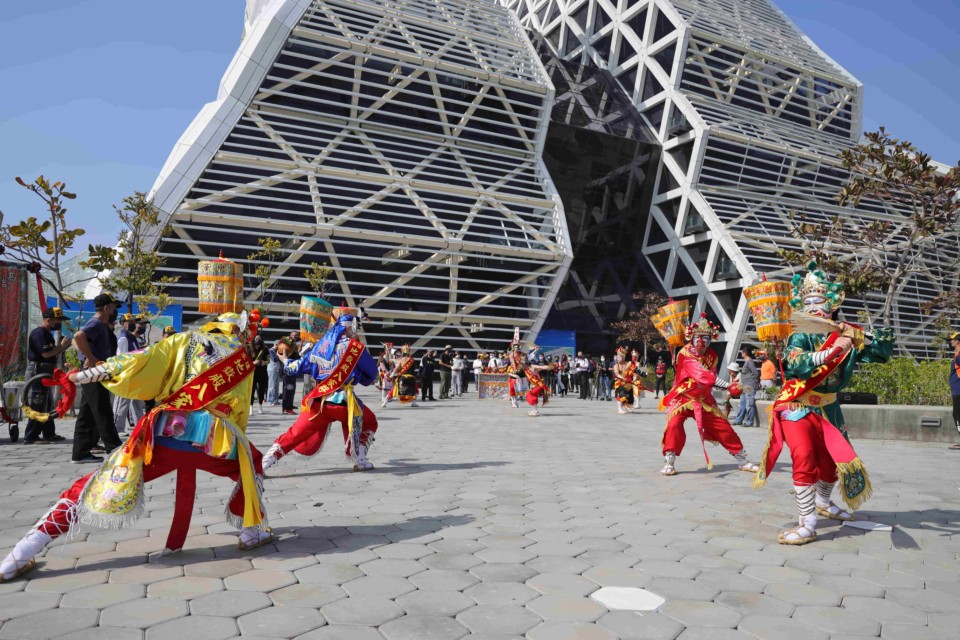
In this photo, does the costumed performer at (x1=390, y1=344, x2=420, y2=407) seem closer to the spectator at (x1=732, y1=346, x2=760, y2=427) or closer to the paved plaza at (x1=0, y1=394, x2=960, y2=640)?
the spectator at (x1=732, y1=346, x2=760, y2=427)

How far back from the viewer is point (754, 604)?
3.44 metres

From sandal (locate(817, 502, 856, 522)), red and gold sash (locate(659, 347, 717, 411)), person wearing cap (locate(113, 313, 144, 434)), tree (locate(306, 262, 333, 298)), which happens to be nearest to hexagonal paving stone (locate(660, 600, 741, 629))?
sandal (locate(817, 502, 856, 522))

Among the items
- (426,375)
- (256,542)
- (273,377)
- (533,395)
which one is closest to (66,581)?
(256,542)

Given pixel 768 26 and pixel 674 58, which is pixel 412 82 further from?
pixel 768 26

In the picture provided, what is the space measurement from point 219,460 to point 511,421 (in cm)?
1055

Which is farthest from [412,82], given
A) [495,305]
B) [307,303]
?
[307,303]

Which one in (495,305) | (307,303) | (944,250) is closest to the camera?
(307,303)

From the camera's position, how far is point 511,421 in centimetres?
1439

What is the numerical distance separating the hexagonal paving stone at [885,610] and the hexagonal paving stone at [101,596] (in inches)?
148

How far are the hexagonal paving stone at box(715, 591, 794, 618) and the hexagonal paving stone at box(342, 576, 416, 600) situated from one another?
5.58 feet

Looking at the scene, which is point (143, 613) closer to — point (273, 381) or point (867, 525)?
point (867, 525)

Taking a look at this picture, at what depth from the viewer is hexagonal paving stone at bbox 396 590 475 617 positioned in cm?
326

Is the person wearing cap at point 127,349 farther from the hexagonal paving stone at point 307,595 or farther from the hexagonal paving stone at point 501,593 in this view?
the hexagonal paving stone at point 501,593

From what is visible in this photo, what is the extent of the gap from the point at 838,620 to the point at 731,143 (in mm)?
38685
